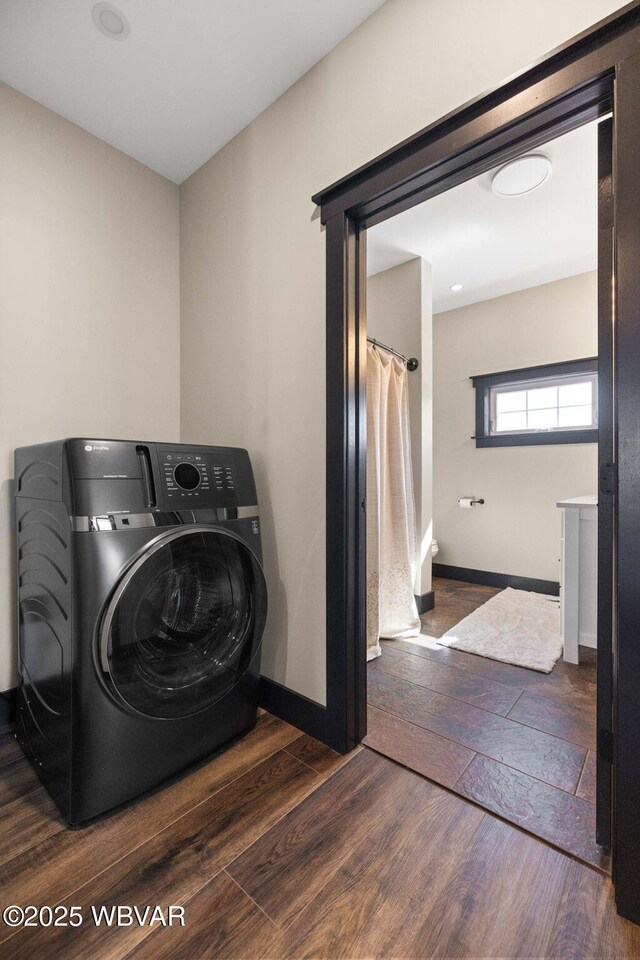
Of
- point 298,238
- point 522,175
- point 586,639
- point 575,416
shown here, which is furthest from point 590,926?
point 575,416

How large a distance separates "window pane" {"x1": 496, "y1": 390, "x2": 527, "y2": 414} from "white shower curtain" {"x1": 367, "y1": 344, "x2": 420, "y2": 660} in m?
1.48

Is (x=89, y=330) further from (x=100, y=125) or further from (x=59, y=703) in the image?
(x=59, y=703)

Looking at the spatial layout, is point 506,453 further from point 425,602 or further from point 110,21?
point 110,21

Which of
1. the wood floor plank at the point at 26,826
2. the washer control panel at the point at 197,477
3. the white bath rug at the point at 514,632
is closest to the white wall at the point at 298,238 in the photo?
the washer control panel at the point at 197,477

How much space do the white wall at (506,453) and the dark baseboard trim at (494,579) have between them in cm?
5

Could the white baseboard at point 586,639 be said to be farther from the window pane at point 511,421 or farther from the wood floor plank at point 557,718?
the window pane at point 511,421

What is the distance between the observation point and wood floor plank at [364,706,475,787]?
1.36 metres

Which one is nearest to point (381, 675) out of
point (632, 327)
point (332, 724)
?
point (332, 724)

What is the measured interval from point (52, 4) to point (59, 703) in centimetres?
219

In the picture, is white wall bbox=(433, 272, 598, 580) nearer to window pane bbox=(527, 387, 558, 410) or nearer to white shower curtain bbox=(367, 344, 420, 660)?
window pane bbox=(527, 387, 558, 410)

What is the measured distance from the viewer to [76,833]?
113cm

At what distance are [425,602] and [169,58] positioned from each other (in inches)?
122

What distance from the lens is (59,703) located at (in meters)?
1.19

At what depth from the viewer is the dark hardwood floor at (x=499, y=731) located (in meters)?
1.22
